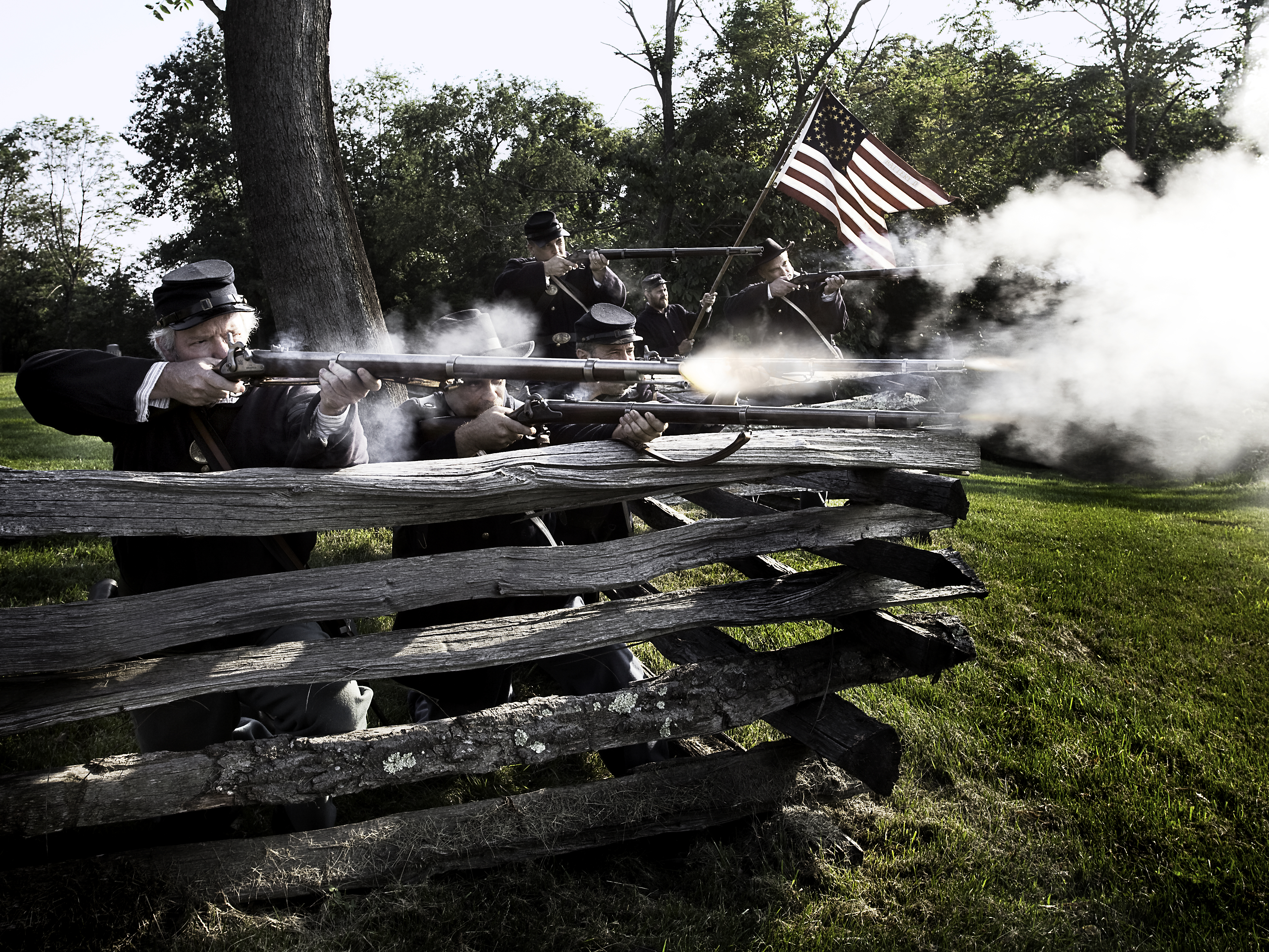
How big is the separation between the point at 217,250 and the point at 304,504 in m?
34.2

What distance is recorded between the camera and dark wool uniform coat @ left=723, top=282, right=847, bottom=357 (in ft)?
27.7

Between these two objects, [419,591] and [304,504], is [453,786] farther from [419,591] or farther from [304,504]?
[304,504]

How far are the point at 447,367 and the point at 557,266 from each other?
444cm

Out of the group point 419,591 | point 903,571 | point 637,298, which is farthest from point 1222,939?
point 637,298

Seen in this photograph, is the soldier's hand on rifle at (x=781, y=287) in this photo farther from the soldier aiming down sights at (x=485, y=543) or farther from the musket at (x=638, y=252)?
the soldier aiming down sights at (x=485, y=543)

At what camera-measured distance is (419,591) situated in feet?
10.5

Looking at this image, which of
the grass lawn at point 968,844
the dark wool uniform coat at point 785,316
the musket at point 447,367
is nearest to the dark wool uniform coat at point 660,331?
the dark wool uniform coat at point 785,316

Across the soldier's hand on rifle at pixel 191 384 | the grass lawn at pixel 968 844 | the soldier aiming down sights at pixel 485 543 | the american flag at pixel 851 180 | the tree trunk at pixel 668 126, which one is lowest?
the grass lawn at pixel 968 844

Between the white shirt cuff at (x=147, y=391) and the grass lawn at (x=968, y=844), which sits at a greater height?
the white shirt cuff at (x=147, y=391)

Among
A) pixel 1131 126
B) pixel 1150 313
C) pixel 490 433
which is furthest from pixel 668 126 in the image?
pixel 490 433

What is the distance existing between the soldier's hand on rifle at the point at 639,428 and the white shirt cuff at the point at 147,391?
184cm

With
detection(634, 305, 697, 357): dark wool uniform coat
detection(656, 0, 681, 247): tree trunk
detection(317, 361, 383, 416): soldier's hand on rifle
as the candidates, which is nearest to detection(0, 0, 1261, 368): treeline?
detection(656, 0, 681, 247): tree trunk

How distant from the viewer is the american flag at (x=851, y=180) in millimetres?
6676

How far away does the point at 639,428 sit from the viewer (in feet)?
11.1
